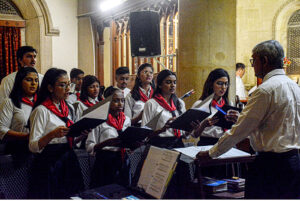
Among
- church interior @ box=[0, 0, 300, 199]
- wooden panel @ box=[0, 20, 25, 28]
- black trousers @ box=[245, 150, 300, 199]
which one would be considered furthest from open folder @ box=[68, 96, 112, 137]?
wooden panel @ box=[0, 20, 25, 28]

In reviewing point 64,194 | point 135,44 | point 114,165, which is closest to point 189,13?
point 135,44

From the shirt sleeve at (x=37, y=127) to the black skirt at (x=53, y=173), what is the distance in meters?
0.10

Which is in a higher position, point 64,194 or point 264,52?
point 264,52

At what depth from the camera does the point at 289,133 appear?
2211 mm

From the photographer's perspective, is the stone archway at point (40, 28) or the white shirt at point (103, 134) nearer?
the white shirt at point (103, 134)

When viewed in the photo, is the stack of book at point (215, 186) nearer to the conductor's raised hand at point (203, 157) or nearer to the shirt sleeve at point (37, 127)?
the conductor's raised hand at point (203, 157)

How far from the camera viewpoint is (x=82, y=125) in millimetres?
2492

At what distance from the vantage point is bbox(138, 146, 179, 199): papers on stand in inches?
75.0

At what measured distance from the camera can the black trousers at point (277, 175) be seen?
87.4 inches

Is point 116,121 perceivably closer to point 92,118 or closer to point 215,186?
point 92,118

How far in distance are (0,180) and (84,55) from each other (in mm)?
6916

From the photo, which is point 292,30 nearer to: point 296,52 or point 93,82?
point 296,52

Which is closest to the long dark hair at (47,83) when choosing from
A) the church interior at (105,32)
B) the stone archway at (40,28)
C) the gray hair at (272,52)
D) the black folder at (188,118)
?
the black folder at (188,118)

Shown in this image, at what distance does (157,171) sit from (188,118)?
0.95m
